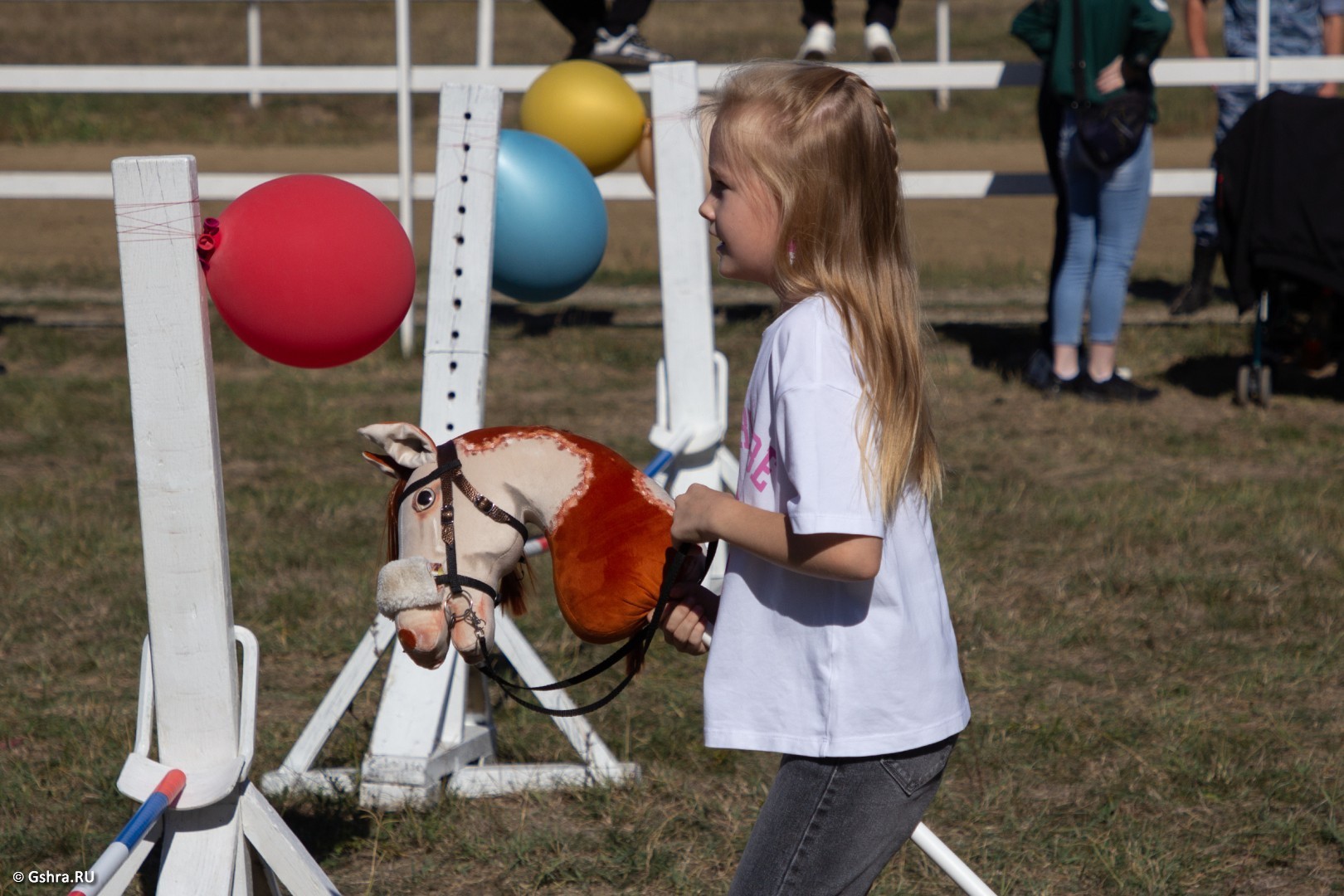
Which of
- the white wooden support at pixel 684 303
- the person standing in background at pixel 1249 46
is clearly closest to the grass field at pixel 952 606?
the person standing in background at pixel 1249 46

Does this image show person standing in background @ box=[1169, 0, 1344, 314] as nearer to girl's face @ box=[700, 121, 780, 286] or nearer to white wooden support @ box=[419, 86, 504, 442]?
white wooden support @ box=[419, 86, 504, 442]

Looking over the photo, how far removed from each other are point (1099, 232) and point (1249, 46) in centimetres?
234

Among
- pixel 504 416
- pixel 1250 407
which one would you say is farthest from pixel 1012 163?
pixel 504 416

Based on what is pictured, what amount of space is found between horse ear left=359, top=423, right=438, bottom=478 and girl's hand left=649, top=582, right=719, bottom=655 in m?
0.37

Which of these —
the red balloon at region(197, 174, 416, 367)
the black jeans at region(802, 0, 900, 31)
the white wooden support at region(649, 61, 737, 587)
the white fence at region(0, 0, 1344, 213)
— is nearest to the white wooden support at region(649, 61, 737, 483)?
the white wooden support at region(649, 61, 737, 587)

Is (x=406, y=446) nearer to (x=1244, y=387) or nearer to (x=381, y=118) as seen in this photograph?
(x=1244, y=387)

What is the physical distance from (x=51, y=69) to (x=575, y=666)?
5.92 meters

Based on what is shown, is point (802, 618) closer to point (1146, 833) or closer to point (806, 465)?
point (806, 465)

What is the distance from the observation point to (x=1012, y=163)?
14523 millimetres

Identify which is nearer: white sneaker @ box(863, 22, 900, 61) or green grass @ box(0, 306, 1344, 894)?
green grass @ box(0, 306, 1344, 894)

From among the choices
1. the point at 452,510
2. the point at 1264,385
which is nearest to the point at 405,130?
the point at 1264,385

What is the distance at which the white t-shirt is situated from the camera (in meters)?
1.62

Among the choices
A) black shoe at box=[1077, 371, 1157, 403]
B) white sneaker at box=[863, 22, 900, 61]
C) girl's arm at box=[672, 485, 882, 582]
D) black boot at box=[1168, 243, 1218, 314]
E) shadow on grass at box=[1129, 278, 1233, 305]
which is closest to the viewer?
girl's arm at box=[672, 485, 882, 582]

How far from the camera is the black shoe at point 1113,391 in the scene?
634cm
